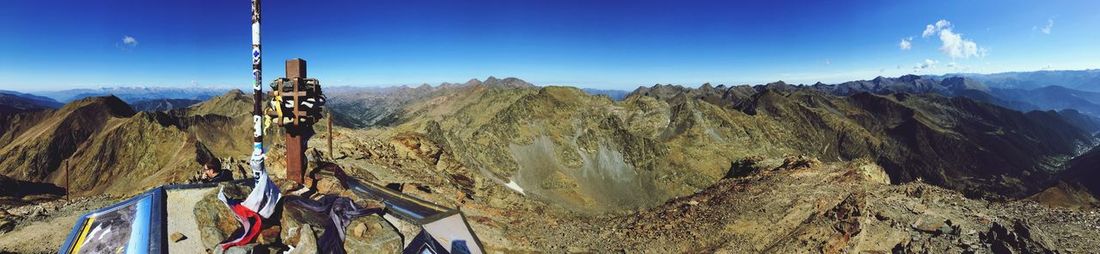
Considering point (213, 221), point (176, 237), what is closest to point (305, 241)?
point (213, 221)

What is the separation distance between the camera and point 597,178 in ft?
377

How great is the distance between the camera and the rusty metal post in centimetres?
1077

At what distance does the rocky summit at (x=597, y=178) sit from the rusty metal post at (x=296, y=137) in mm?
662

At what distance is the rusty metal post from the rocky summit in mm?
662

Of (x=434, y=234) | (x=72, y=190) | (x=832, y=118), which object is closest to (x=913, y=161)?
(x=832, y=118)

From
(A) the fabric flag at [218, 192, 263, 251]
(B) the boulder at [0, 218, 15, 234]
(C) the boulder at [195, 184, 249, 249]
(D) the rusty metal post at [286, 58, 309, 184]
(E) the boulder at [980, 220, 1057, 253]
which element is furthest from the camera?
(E) the boulder at [980, 220, 1057, 253]

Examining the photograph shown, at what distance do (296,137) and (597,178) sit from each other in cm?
10525

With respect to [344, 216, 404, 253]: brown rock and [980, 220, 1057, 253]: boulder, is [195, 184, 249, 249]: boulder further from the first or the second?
[980, 220, 1057, 253]: boulder

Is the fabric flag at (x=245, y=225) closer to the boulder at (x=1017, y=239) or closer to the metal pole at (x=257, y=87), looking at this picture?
the metal pole at (x=257, y=87)

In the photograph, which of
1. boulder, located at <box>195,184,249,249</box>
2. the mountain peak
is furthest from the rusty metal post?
the mountain peak

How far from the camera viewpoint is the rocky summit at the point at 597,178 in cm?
1616

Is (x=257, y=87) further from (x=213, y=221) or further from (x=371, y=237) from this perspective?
(x=371, y=237)

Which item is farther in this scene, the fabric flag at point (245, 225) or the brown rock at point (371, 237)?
the brown rock at point (371, 237)

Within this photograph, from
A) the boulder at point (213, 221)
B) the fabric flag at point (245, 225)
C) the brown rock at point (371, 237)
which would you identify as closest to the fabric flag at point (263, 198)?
the fabric flag at point (245, 225)
